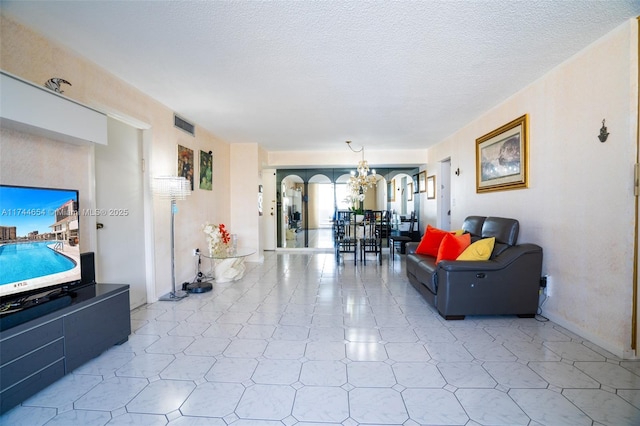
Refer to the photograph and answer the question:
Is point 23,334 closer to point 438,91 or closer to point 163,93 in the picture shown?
point 163,93

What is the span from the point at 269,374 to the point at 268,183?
20.1 ft

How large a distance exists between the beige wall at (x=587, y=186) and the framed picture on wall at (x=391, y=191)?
481cm

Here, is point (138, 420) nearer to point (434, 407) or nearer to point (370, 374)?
point (370, 374)

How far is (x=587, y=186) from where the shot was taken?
245 cm

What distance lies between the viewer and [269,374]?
1990 mm

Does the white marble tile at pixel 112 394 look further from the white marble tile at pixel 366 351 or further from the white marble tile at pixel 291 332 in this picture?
the white marble tile at pixel 366 351

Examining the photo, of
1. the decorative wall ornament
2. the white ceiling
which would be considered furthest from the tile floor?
the white ceiling

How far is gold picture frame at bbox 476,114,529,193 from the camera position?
10.7ft

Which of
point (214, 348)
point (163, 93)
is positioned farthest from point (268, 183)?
point (214, 348)

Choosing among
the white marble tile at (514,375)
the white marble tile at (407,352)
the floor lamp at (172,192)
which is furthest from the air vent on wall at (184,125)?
the white marble tile at (514,375)

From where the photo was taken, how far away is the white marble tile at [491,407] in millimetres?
1549

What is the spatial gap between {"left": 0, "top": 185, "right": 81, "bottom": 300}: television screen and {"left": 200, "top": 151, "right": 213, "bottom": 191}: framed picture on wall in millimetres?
2647

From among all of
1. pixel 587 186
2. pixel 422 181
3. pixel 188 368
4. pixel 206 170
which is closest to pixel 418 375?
pixel 188 368

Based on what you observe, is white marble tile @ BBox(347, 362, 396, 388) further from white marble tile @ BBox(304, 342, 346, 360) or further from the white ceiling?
the white ceiling
